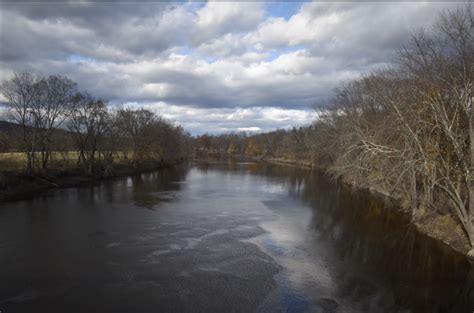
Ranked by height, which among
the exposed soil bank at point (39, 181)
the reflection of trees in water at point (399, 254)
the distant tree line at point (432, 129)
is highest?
the distant tree line at point (432, 129)

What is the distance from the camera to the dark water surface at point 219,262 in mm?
11547

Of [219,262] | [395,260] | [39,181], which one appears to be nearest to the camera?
[219,262]

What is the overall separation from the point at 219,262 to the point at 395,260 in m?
8.76

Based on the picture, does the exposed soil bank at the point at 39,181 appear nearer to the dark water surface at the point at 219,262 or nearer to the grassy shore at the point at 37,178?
the grassy shore at the point at 37,178

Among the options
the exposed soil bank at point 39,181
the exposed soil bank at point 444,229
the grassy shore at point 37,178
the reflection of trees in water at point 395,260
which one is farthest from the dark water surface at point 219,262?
the grassy shore at point 37,178

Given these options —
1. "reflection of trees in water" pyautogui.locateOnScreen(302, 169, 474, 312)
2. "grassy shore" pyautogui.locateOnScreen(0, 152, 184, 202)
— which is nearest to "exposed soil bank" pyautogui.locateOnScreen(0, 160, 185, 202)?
"grassy shore" pyautogui.locateOnScreen(0, 152, 184, 202)

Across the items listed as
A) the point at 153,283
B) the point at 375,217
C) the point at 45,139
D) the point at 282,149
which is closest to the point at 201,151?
the point at 282,149

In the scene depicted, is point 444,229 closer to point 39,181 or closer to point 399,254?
point 399,254

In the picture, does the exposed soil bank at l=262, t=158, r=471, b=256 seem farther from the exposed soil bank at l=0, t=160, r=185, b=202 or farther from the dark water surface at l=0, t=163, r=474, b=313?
the exposed soil bank at l=0, t=160, r=185, b=202

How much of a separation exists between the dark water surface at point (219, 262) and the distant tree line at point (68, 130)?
49.1 ft

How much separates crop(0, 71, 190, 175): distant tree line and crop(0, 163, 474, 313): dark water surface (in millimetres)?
14968

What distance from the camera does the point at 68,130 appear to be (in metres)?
48.6

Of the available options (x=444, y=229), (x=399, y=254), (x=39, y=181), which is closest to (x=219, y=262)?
(x=399, y=254)

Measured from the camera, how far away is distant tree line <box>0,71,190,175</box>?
3916 cm
